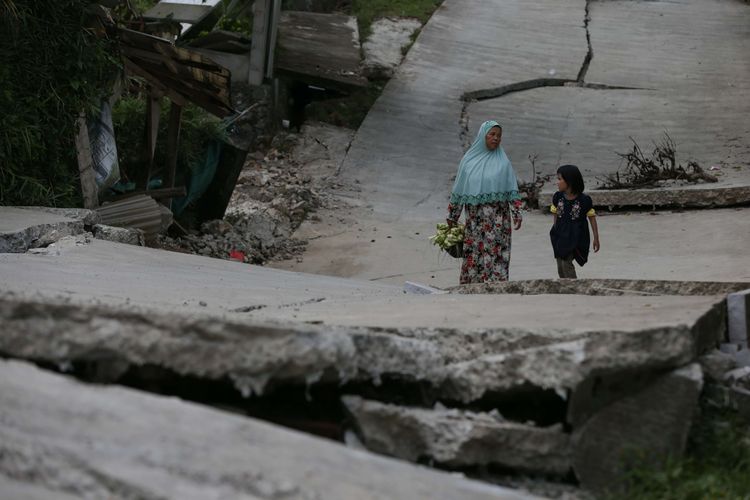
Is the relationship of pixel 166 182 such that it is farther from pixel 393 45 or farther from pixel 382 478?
pixel 382 478

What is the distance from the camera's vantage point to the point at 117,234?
7.50 m

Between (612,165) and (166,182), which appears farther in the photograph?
(612,165)

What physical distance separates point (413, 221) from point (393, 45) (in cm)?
465

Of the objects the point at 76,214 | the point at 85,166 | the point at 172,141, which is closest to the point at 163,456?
the point at 76,214

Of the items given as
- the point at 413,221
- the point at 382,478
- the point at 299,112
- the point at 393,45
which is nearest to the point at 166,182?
the point at 413,221

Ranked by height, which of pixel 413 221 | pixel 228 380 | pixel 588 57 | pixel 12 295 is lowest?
pixel 413 221

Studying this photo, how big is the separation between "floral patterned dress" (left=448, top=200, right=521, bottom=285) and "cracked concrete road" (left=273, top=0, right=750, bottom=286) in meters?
1.25

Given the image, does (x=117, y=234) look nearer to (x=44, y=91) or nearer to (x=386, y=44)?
(x=44, y=91)

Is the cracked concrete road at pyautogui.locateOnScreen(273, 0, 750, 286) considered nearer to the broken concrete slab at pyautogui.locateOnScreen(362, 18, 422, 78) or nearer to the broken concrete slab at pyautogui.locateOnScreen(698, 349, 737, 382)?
the broken concrete slab at pyautogui.locateOnScreen(362, 18, 422, 78)

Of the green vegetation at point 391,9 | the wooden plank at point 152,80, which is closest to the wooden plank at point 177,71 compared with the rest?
the wooden plank at point 152,80

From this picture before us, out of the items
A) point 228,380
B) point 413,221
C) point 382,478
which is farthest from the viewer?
point 413,221

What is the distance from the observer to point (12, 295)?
246 centimetres

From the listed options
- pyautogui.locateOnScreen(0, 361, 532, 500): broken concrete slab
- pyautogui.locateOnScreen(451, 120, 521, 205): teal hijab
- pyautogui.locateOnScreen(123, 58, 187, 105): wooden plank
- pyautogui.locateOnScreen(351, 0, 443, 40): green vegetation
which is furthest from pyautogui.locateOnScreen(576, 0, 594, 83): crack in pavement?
pyautogui.locateOnScreen(0, 361, 532, 500): broken concrete slab

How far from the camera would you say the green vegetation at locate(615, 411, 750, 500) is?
2408 mm
